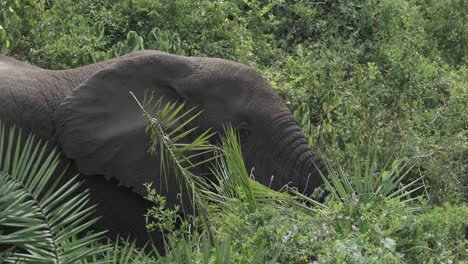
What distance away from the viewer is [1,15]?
31.0 feet

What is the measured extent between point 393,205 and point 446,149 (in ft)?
8.42

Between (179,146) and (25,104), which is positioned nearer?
(179,146)

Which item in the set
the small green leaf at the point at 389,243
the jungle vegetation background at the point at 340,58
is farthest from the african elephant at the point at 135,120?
the small green leaf at the point at 389,243

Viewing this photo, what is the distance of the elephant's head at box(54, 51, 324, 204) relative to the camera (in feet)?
25.1

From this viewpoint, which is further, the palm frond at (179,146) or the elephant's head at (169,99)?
the elephant's head at (169,99)

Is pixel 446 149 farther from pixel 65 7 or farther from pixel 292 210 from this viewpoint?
pixel 65 7

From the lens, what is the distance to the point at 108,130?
771cm

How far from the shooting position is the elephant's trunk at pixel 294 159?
7648 mm

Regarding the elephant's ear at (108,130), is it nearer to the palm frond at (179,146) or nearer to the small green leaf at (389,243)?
the palm frond at (179,146)

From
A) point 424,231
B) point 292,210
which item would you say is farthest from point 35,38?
point 424,231

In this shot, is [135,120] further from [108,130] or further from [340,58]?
[340,58]

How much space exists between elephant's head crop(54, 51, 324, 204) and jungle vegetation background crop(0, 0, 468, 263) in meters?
0.48

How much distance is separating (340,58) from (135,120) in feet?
11.3

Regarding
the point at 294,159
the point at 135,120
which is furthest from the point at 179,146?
the point at 294,159
